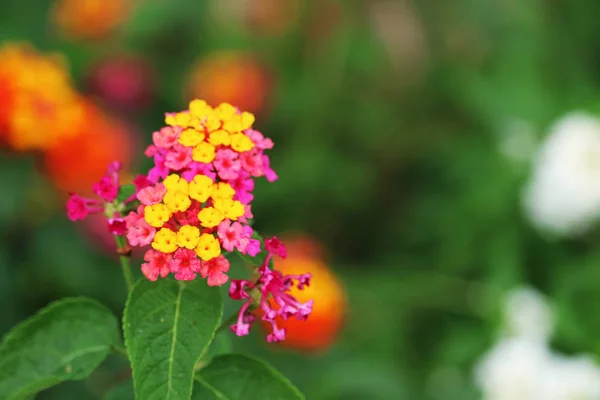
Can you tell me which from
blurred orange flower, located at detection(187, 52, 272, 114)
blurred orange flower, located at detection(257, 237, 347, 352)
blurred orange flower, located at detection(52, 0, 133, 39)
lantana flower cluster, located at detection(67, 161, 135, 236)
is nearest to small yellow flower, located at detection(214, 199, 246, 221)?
lantana flower cluster, located at detection(67, 161, 135, 236)

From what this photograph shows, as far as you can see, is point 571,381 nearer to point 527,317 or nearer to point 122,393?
point 527,317

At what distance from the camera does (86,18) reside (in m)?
1.64

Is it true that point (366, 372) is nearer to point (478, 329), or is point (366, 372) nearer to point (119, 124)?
point (478, 329)

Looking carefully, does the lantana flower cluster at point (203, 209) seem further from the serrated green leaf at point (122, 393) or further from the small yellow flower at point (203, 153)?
the serrated green leaf at point (122, 393)

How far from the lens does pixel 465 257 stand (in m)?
1.59

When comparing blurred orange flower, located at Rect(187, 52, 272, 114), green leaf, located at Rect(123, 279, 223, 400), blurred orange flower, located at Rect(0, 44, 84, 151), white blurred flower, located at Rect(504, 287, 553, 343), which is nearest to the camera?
green leaf, located at Rect(123, 279, 223, 400)

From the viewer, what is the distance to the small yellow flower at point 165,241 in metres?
0.55

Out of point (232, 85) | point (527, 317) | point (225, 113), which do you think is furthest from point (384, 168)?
point (225, 113)

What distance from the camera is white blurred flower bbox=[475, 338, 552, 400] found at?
1.26 metres

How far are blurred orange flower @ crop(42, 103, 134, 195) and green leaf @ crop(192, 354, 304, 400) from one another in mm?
699

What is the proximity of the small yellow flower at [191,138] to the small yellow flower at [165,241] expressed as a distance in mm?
81

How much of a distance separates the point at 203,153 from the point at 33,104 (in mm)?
680

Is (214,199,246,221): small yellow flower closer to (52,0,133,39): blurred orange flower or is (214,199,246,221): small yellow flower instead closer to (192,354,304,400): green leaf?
(192,354,304,400): green leaf

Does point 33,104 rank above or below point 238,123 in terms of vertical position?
above
